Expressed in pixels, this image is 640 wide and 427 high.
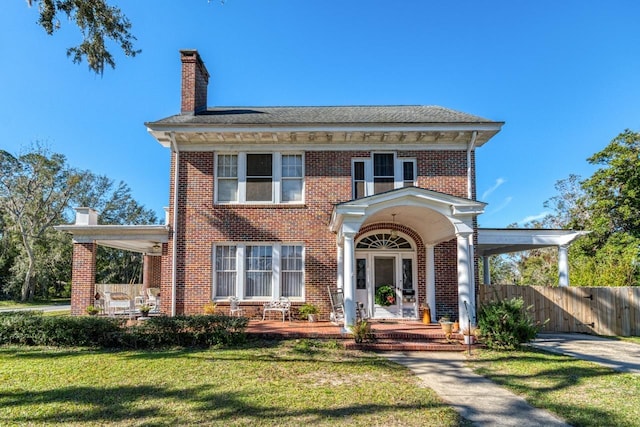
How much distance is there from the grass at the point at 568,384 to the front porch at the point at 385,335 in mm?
905

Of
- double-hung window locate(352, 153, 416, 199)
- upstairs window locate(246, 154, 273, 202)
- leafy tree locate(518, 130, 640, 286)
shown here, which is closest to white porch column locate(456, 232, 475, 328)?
double-hung window locate(352, 153, 416, 199)

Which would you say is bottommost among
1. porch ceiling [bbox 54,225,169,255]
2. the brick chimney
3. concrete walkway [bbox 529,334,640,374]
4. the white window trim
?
concrete walkway [bbox 529,334,640,374]

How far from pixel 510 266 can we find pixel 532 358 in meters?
28.3

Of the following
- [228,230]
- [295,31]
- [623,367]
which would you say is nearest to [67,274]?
[228,230]

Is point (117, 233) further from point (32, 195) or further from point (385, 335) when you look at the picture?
point (32, 195)

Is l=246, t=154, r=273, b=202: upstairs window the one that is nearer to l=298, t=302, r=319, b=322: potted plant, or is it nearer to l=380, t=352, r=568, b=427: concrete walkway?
l=298, t=302, r=319, b=322: potted plant

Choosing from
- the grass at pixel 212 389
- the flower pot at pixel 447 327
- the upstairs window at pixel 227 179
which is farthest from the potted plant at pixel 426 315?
the upstairs window at pixel 227 179

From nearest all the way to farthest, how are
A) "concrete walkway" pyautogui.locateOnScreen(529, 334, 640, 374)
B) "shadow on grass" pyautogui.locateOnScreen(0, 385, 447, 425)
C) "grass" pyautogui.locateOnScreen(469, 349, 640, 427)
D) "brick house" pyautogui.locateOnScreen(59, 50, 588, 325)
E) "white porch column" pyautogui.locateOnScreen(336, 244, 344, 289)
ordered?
"shadow on grass" pyautogui.locateOnScreen(0, 385, 447, 425) < "grass" pyautogui.locateOnScreen(469, 349, 640, 427) < "concrete walkway" pyautogui.locateOnScreen(529, 334, 640, 374) < "white porch column" pyautogui.locateOnScreen(336, 244, 344, 289) < "brick house" pyautogui.locateOnScreen(59, 50, 588, 325)

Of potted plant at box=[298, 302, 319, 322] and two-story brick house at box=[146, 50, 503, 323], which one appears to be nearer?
potted plant at box=[298, 302, 319, 322]

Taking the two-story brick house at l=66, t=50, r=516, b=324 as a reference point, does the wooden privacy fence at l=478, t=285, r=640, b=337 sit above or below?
below

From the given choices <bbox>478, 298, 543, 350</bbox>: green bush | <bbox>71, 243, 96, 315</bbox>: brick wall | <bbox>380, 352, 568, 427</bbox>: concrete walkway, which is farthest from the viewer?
<bbox>71, 243, 96, 315</bbox>: brick wall

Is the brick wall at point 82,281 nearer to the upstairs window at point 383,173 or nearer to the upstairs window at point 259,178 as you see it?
the upstairs window at point 259,178

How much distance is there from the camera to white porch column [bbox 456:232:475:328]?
→ 9938mm

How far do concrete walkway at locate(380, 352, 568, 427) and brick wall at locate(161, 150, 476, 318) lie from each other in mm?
4044
